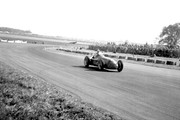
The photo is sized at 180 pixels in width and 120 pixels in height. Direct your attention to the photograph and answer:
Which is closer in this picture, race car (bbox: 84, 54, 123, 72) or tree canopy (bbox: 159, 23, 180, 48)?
race car (bbox: 84, 54, 123, 72)

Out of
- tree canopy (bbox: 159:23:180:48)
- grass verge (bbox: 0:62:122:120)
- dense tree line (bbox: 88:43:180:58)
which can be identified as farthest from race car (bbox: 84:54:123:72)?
tree canopy (bbox: 159:23:180:48)

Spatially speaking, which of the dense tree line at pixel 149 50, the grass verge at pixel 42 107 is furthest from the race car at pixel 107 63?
the dense tree line at pixel 149 50

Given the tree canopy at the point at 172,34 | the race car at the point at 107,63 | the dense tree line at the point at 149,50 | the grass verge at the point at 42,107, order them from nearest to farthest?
the grass verge at the point at 42,107, the race car at the point at 107,63, the dense tree line at the point at 149,50, the tree canopy at the point at 172,34

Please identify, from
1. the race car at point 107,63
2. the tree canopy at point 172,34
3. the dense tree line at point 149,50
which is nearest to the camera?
the race car at point 107,63

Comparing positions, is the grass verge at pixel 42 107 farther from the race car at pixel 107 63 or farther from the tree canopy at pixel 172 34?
the tree canopy at pixel 172 34

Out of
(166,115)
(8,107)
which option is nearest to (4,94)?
(8,107)

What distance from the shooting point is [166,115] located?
5484 millimetres

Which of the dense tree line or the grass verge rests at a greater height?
the dense tree line

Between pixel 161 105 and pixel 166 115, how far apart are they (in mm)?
906

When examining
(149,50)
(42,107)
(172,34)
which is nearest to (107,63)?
(42,107)

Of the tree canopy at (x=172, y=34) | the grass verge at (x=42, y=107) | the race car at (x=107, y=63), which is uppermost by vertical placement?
the tree canopy at (x=172, y=34)

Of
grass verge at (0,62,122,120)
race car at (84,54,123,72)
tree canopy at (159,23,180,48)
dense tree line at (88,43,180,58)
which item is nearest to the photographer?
grass verge at (0,62,122,120)

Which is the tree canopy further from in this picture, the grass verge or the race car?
the grass verge

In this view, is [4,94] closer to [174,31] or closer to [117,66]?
[117,66]
